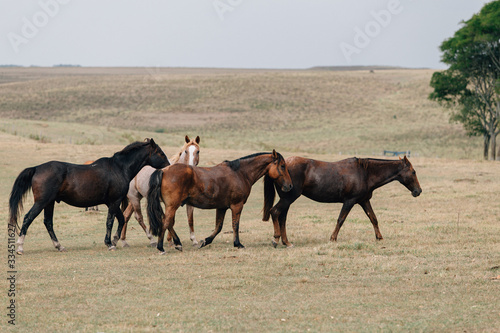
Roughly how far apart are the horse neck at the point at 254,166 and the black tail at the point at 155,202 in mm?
1786

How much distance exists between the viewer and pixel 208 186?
1290cm

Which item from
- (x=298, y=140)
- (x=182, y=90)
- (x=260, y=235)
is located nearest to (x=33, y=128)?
(x=298, y=140)

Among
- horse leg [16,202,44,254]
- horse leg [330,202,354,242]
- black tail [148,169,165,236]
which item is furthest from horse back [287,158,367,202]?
horse leg [16,202,44,254]

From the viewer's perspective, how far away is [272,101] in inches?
3438

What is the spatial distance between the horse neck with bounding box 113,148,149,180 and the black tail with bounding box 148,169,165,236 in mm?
1149

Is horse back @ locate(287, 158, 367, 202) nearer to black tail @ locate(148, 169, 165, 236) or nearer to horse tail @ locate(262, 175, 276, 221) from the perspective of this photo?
horse tail @ locate(262, 175, 276, 221)

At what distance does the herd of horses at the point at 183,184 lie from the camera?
12.7 meters

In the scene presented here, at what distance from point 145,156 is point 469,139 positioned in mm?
53398

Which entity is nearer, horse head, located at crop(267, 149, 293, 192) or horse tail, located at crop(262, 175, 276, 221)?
horse head, located at crop(267, 149, 293, 192)

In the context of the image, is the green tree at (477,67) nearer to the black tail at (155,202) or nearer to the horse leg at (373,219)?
the horse leg at (373,219)

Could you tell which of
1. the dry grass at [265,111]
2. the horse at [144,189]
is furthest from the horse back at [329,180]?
the dry grass at [265,111]

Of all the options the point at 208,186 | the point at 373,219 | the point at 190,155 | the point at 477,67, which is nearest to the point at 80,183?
the point at 190,155

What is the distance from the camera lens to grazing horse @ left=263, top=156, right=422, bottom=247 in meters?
13.8

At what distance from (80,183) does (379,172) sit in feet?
21.4
